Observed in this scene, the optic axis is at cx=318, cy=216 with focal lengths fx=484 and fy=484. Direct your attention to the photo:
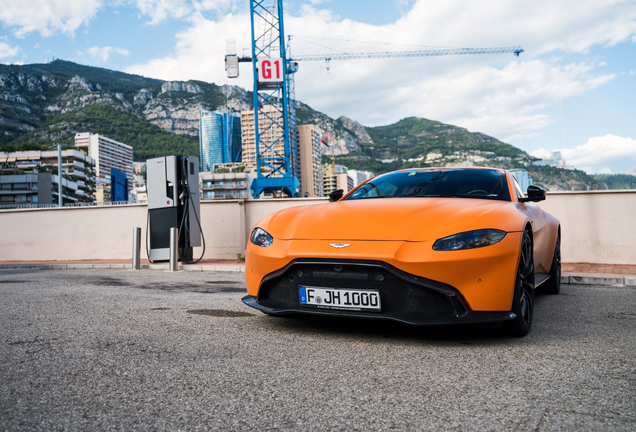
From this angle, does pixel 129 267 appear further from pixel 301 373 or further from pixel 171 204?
pixel 301 373

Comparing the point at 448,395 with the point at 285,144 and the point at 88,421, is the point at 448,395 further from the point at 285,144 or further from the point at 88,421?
the point at 285,144

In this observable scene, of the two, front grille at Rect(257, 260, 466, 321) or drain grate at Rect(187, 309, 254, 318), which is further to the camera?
drain grate at Rect(187, 309, 254, 318)

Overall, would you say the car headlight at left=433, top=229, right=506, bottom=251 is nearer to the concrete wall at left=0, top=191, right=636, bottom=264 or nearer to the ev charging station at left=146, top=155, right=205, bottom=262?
the concrete wall at left=0, top=191, right=636, bottom=264

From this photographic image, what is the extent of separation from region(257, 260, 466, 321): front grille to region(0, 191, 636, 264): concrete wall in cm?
767

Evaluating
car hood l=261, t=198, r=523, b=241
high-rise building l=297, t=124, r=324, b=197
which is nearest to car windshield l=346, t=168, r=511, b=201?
car hood l=261, t=198, r=523, b=241

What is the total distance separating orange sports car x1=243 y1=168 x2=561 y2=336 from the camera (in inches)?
116

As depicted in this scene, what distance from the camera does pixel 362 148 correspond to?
147375 mm

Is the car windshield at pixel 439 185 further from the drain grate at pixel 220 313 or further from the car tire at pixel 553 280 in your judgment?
the car tire at pixel 553 280

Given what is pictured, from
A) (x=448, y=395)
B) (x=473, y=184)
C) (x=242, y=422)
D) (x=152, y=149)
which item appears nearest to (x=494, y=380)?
(x=448, y=395)

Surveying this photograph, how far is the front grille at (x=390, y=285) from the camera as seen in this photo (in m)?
2.95

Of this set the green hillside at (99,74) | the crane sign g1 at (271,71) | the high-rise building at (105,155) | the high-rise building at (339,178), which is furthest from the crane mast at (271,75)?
the green hillside at (99,74)

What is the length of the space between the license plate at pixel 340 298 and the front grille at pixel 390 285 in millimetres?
28

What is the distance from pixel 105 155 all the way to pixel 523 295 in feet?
572

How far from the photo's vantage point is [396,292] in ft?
9.84
